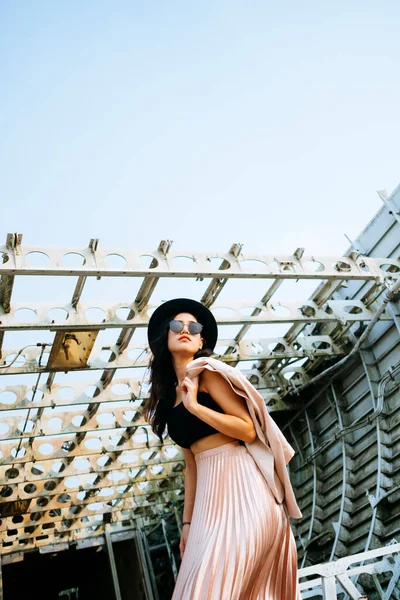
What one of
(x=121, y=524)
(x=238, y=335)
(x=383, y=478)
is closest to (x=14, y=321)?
(x=238, y=335)

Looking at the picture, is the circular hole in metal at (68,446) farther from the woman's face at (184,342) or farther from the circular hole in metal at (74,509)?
the woman's face at (184,342)

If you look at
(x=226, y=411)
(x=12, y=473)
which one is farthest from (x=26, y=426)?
(x=226, y=411)

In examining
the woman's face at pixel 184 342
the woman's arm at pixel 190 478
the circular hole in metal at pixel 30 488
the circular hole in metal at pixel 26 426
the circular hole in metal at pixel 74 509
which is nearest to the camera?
the woman's arm at pixel 190 478

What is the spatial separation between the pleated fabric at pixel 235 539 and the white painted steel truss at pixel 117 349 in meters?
5.19

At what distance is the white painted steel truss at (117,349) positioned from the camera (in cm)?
742

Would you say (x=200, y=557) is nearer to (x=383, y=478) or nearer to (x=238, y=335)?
(x=383, y=478)

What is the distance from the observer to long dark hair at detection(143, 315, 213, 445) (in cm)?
245

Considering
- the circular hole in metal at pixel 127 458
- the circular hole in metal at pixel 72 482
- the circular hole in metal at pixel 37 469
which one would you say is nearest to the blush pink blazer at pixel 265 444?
the circular hole in metal at pixel 127 458

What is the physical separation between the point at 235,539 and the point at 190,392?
1.77ft

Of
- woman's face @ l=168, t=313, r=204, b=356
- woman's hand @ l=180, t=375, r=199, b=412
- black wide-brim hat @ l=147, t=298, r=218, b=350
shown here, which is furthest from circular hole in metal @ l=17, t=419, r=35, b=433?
woman's hand @ l=180, t=375, r=199, b=412

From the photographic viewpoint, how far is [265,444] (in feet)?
6.87

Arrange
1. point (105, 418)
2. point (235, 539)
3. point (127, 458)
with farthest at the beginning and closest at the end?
1. point (127, 458)
2. point (105, 418)
3. point (235, 539)

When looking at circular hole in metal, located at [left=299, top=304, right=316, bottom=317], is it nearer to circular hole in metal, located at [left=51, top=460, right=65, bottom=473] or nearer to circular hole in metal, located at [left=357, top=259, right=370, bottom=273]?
circular hole in metal, located at [left=357, top=259, right=370, bottom=273]

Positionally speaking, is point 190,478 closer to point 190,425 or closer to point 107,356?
point 190,425
